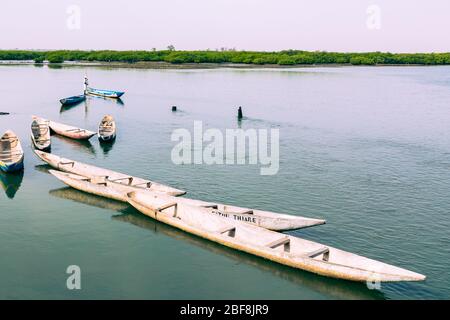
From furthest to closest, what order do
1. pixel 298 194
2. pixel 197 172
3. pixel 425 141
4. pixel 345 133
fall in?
pixel 345 133 → pixel 425 141 → pixel 197 172 → pixel 298 194

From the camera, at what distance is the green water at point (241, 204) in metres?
17.4

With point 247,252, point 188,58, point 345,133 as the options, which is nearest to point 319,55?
point 188,58

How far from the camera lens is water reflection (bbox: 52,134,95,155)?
39619 mm

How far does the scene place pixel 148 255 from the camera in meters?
19.9

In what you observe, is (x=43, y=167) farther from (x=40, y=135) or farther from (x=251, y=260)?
(x=251, y=260)

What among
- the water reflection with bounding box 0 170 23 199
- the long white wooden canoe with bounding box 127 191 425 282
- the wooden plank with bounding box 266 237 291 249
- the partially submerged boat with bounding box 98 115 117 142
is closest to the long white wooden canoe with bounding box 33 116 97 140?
the partially submerged boat with bounding box 98 115 117 142

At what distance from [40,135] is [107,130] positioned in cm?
667

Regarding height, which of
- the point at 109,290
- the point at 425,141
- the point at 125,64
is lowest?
the point at 109,290

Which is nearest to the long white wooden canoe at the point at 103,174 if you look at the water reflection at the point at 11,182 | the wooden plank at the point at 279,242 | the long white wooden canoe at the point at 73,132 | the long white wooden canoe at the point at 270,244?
the long white wooden canoe at the point at 270,244

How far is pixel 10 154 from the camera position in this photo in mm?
33250

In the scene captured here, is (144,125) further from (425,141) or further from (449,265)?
(449,265)

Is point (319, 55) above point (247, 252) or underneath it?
above

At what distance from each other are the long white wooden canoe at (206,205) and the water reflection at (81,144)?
11328 mm

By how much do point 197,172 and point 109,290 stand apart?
16431 millimetres
